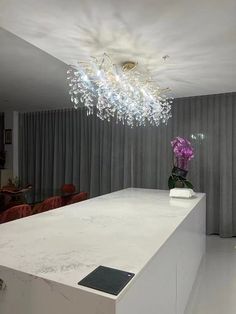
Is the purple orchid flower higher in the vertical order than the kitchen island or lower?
higher

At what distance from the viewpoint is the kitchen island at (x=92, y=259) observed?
0.98 meters

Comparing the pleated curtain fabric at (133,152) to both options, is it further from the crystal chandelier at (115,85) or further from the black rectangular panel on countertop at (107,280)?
the black rectangular panel on countertop at (107,280)

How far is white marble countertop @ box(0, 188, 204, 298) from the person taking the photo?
112 centimetres

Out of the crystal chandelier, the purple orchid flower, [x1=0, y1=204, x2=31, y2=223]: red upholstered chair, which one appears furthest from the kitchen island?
the crystal chandelier

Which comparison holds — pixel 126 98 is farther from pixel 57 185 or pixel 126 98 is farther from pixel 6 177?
pixel 6 177

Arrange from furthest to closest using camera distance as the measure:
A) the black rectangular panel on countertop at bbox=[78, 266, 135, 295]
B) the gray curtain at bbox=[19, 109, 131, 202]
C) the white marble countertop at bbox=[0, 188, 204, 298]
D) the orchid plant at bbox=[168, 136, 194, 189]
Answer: the gray curtain at bbox=[19, 109, 131, 202] < the orchid plant at bbox=[168, 136, 194, 189] < the white marble countertop at bbox=[0, 188, 204, 298] < the black rectangular panel on countertop at bbox=[78, 266, 135, 295]

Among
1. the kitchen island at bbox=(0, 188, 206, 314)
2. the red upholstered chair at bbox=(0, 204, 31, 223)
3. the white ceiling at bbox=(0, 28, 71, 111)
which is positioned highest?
the white ceiling at bbox=(0, 28, 71, 111)

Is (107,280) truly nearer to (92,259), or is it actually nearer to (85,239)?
(92,259)

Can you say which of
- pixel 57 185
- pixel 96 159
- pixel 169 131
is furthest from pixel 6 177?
pixel 169 131

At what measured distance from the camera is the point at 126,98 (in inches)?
126

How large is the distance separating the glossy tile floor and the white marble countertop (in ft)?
2.92

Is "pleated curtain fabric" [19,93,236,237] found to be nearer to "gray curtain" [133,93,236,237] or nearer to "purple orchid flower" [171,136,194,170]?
"gray curtain" [133,93,236,237]

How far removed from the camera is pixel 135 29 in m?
2.02

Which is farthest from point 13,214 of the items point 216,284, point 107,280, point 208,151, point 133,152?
point 208,151
